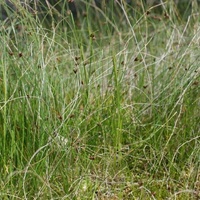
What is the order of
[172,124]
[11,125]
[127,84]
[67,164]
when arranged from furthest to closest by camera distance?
[127,84], [172,124], [11,125], [67,164]

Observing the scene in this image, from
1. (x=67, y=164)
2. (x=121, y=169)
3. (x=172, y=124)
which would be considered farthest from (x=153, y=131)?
(x=67, y=164)

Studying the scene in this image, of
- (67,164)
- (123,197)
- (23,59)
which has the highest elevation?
(23,59)

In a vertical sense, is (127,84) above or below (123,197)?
above

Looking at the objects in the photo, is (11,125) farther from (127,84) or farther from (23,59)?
(127,84)

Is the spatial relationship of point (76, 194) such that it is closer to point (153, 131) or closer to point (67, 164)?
point (67, 164)

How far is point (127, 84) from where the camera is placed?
8.55 feet

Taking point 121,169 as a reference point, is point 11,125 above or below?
above

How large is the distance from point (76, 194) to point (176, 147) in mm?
557

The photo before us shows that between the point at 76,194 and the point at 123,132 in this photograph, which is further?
the point at 123,132

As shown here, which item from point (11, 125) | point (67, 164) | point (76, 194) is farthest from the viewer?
point (11, 125)

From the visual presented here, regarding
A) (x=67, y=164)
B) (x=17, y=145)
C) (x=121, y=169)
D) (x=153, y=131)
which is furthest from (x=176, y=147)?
(x=17, y=145)

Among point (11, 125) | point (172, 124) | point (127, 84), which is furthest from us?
point (127, 84)

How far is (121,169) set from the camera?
7.30ft

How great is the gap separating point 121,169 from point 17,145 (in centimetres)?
43
